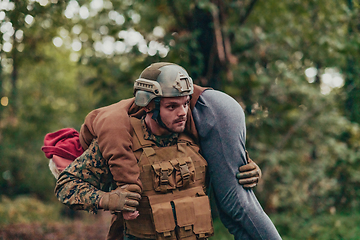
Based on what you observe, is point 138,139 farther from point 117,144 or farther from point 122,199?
point 122,199

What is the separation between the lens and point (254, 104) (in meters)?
7.18

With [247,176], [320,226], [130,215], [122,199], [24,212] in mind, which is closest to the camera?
[122,199]

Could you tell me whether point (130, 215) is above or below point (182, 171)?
below

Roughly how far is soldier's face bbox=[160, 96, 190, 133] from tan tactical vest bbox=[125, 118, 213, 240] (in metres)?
0.19

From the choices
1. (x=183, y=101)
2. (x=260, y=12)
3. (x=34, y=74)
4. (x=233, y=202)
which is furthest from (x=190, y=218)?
(x=34, y=74)

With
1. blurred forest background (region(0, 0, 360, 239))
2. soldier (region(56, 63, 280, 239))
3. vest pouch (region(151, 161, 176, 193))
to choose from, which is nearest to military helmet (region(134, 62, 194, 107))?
soldier (region(56, 63, 280, 239))

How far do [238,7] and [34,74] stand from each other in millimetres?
10228

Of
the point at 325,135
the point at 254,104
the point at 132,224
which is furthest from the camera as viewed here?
the point at 325,135

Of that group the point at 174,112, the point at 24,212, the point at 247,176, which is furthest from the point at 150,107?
the point at 24,212

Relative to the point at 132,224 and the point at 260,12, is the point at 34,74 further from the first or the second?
the point at 132,224

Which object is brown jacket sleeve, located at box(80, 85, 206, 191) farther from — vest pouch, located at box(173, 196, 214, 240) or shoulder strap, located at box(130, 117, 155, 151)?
vest pouch, located at box(173, 196, 214, 240)

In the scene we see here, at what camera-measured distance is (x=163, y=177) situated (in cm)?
249

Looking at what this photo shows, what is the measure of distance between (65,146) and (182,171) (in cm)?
95

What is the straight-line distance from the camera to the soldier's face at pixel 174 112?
2.47m
